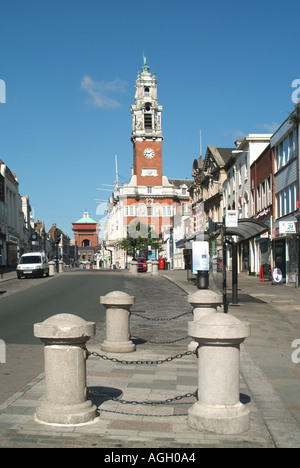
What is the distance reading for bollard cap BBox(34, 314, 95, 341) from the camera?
5176mm

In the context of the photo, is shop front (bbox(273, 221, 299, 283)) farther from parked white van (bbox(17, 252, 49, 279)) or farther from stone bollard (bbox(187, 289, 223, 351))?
stone bollard (bbox(187, 289, 223, 351))

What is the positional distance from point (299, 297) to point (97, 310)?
8.36m

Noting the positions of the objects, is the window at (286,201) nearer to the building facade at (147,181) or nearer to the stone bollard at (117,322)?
the stone bollard at (117,322)

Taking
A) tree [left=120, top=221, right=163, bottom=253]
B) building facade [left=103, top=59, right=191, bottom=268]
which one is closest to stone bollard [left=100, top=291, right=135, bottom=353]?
tree [left=120, top=221, right=163, bottom=253]

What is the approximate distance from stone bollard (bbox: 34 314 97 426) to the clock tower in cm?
9170

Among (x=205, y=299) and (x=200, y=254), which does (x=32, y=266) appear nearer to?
(x=200, y=254)

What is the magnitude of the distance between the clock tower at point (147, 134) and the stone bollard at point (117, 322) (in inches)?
3435

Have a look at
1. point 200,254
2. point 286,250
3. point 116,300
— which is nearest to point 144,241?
point 286,250

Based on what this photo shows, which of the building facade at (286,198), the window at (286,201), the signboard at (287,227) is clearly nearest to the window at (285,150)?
the building facade at (286,198)

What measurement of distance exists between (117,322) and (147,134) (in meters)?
89.3

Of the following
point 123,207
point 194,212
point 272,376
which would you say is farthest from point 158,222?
point 272,376

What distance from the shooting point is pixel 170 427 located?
524 cm

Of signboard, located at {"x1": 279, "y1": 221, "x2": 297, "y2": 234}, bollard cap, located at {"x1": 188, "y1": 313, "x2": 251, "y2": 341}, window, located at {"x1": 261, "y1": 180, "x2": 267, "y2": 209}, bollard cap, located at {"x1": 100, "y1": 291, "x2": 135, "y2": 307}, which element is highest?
window, located at {"x1": 261, "y1": 180, "x2": 267, "y2": 209}
